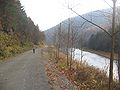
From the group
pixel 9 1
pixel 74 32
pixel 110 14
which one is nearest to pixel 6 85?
pixel 110 14

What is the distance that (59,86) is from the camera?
53.3 ft

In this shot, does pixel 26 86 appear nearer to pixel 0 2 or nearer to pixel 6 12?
pixel 0 2

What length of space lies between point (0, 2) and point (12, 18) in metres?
12.2

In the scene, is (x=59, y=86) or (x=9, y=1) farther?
(x=9, y=1)

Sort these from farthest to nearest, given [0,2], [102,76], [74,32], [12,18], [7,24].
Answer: [12,18] < [7,24] < [0,2] < [74,32] < [102,76]

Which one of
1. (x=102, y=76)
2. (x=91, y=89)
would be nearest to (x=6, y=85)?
(x=91, y=89)

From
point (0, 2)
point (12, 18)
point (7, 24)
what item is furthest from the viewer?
point (12, 18)

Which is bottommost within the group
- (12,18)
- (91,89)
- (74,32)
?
(91,89)

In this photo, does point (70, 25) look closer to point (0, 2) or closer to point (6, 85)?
point (6, 85)

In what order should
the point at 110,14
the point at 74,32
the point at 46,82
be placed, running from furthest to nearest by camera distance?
the point at 74,32 → the point at 46,82 → the point at 110,14

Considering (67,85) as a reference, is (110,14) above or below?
above

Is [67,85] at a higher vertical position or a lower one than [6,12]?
lower

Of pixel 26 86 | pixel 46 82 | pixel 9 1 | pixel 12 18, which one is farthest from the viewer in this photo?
pixel 12 18

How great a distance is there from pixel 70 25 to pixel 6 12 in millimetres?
36223
